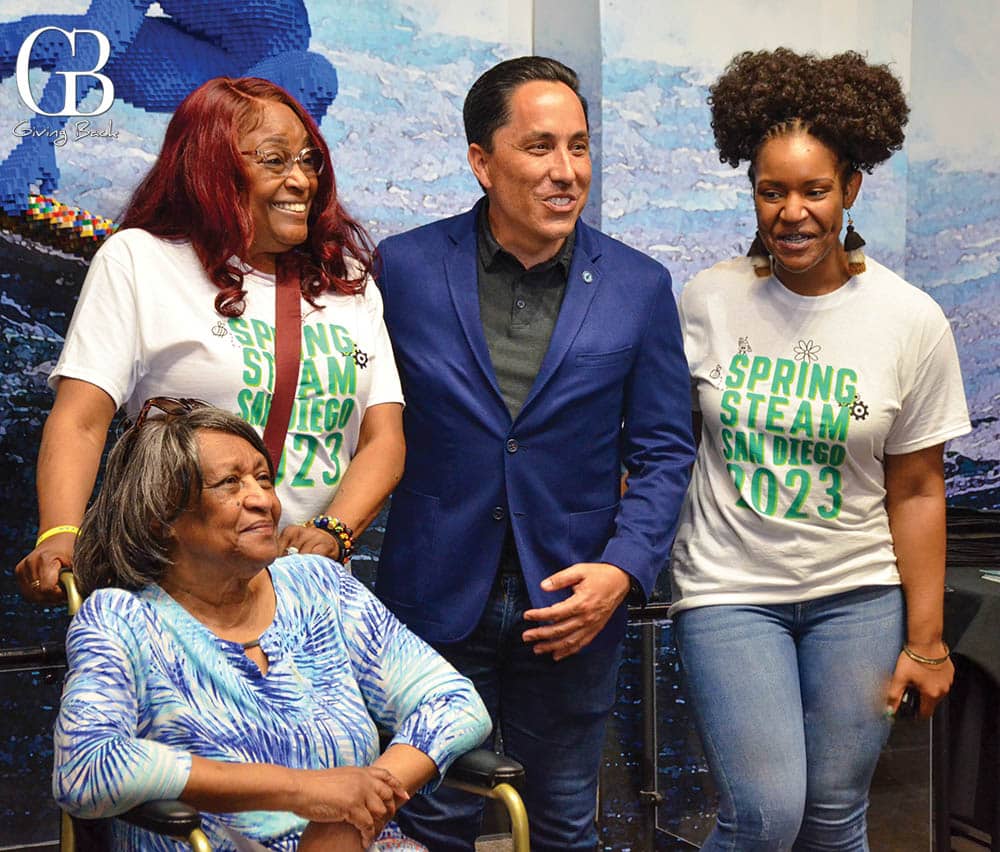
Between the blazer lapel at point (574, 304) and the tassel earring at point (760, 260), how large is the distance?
12.5 inches

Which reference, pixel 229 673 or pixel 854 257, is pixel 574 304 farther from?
pixel 229 673

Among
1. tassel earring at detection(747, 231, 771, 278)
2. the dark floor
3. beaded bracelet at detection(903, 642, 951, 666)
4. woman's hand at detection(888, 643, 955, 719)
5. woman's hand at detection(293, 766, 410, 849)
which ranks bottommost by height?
the dark floor

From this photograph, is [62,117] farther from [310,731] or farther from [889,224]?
[889,224]

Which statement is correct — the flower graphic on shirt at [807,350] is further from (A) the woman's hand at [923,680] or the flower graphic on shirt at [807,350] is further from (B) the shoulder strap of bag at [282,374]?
(B) the shoulder strap of bag at [282,374]

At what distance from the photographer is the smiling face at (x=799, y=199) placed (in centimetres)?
257

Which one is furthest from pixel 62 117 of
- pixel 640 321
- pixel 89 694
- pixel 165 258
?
pixel 89 694

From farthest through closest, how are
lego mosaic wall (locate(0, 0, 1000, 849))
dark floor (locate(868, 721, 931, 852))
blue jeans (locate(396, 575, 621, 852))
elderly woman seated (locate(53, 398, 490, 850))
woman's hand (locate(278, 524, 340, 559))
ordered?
dark floor (locate(868, 721, 931, 852)) → lego mosaic wall (locate(0, 0, 1000, 849)) → blue jeans (locate(396, 575, 621, 852)) → woman's hand (locate(278, 524, 340, 559)) → elderly woman seated (locate(53, 398, 490, 850))

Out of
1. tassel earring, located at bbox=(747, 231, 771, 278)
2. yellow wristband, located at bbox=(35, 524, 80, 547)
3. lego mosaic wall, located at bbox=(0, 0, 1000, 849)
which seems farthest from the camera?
lego mosaic wall, located at bbox=(0, 0, 1000, 849)

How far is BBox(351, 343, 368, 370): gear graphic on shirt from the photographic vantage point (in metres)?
2.57

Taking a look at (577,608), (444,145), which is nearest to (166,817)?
(577,608)

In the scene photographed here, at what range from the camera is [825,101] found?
261 cm

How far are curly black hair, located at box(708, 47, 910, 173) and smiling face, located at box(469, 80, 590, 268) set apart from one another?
320 millimetres

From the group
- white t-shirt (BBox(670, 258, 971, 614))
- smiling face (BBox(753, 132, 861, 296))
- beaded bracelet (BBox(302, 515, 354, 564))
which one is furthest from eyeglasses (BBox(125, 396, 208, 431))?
smiling face (BBox(753, 132, 861, 296))

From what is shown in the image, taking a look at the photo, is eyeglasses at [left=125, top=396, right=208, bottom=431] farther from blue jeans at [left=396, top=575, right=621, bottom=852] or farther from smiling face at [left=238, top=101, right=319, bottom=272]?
blue jeans at [left=396, top=575, right=621, bottom=852]
